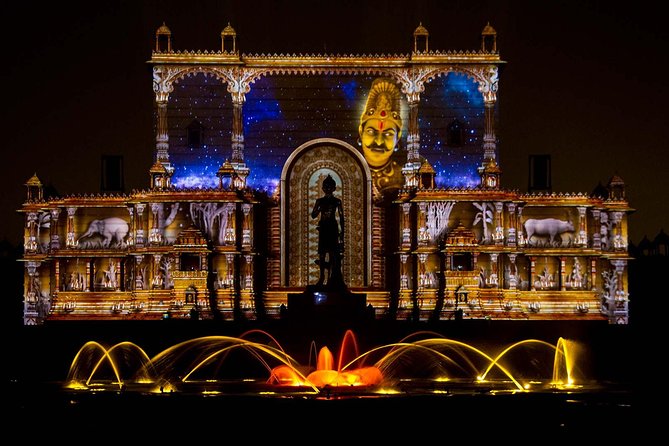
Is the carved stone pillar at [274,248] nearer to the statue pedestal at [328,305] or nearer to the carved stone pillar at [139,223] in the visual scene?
the carved stone pillar at [139,223]

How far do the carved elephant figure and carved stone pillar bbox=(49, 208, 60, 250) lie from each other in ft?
3.69

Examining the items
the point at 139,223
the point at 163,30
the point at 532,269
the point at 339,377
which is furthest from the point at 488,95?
the point at 339,377

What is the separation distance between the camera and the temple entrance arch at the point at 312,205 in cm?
6122

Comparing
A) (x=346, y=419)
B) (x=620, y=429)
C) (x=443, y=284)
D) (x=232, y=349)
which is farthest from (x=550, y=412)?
(x=443, y=284)

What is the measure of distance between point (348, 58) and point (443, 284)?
11741 mm

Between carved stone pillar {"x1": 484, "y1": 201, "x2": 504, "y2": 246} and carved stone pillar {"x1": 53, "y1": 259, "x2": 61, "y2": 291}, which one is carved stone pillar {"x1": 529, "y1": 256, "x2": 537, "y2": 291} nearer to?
carved stone pillar {"x1": 484, "y1": 201, "x2": 504, "y2": 246}

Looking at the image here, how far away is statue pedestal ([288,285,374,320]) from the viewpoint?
45.7 meters

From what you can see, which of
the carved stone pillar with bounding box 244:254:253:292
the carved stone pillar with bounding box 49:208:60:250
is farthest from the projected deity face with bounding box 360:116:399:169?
the carved stone pillar with bounding box 49:208:60:250

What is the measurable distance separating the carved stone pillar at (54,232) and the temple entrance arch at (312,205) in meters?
10.4

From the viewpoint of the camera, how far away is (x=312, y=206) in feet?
201

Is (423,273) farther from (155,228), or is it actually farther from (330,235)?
(330,235)

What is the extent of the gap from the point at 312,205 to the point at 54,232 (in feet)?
39.3

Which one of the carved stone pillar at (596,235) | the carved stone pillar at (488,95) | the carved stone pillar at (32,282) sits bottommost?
the carved stone pillar at (32,282)

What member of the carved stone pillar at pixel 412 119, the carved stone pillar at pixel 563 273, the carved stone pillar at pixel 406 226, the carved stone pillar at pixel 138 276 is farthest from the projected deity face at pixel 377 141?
the carved stone pillar at pixel 138 276
